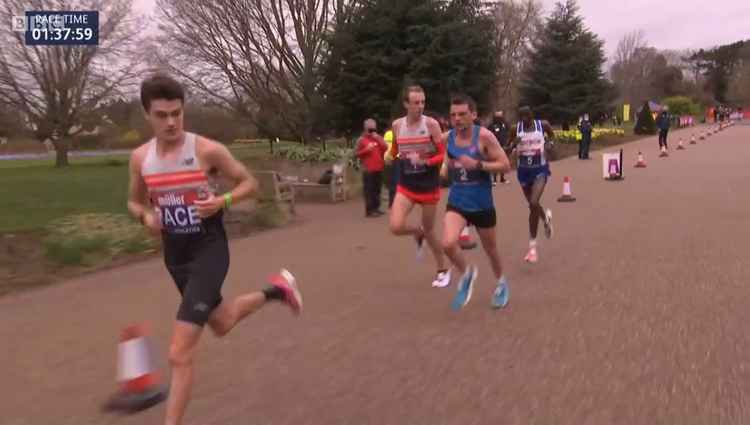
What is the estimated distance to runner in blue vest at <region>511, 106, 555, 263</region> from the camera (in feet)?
29.3

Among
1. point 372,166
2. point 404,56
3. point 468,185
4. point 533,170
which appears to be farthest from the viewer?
point 404,56

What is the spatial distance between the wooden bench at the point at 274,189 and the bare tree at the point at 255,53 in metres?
13.3

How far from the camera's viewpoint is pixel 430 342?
564 centimetres

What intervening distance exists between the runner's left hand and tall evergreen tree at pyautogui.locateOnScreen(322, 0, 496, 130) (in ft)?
66.5

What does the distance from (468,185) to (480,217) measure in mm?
309

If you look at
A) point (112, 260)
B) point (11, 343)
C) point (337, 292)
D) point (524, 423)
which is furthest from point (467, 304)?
point (112, 260)

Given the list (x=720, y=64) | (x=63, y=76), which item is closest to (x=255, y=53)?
(x=63, y=76)

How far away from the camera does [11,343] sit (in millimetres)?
6090

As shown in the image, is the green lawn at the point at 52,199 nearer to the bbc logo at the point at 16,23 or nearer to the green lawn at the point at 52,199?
the green lawn at the point at 52,199

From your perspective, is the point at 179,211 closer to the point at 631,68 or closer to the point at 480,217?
the point at 480,217

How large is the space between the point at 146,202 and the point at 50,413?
1.45 meters

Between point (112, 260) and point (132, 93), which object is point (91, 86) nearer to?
point (132, 93)

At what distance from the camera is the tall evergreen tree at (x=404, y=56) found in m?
24.4

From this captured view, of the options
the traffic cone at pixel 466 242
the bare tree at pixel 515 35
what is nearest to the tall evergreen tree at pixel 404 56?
the traffic cone at pixel 466 242
